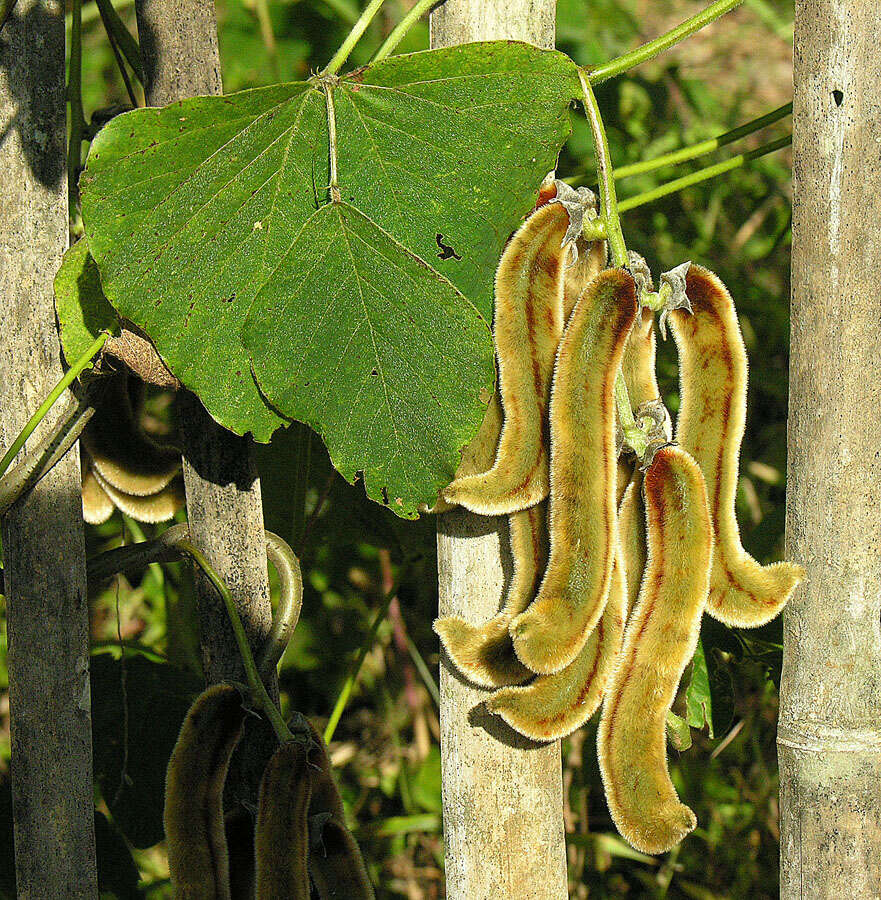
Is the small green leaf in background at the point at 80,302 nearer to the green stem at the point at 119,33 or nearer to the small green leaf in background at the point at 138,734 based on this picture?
the green stem at the point at 119,33

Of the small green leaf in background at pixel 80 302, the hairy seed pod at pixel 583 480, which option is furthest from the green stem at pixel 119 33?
the hairy seed pod at pixel 583 480

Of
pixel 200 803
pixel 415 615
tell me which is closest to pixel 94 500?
pixel 200 803

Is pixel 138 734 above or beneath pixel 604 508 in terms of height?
beneath

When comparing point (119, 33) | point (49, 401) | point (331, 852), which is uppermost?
point (119, 33)

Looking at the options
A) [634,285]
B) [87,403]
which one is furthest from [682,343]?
[87,403]

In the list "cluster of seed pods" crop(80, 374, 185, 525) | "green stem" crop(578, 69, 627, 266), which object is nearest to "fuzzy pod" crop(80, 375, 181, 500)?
"cluster of seed pods" crop(80, 374, 185, 525)

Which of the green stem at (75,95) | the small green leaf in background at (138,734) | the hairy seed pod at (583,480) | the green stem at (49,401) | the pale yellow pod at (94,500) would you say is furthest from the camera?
the small green leaf in background at (138,734)

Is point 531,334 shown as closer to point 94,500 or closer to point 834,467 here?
point 834,467
